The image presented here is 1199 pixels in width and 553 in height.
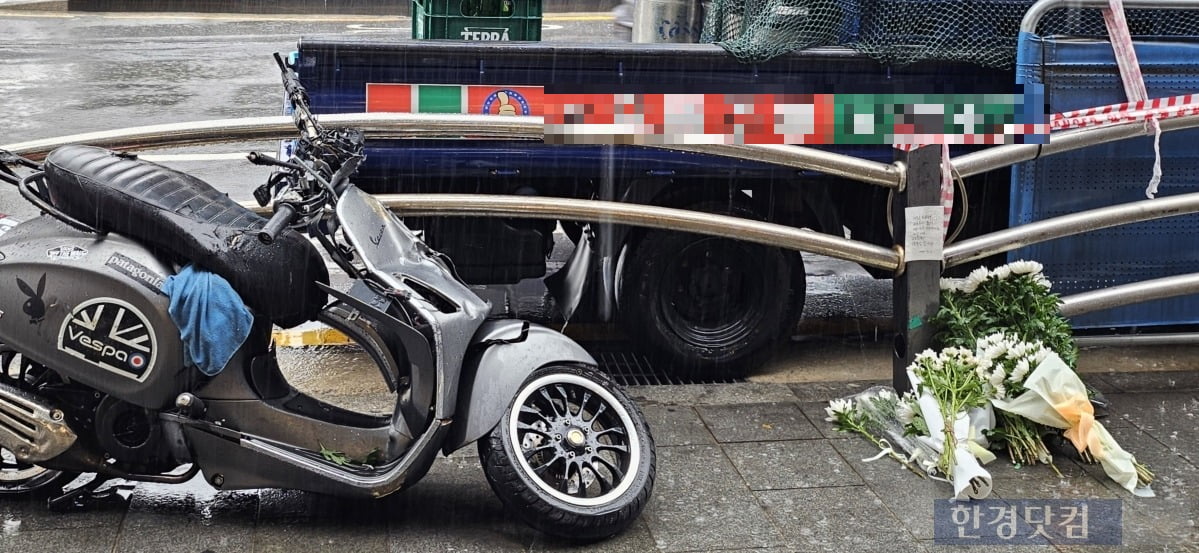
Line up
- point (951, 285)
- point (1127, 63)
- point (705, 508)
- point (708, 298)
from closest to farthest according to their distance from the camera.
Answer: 1. point (705, 508)
2. point (951, 285)
3. point (1127, 63)
4. point (708, 298)

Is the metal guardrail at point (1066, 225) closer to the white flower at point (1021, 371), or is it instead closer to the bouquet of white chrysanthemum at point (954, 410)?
the bouquet of white chrysanthemum at point (954, 410)

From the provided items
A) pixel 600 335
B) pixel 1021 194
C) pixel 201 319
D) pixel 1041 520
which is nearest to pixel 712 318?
pixel 600 335

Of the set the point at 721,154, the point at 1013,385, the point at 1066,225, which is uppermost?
the point at 721,154

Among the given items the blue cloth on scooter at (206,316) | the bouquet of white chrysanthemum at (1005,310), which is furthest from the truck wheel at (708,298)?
the blue cloth on scooter at (206,316)

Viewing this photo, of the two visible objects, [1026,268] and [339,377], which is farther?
[339,377]

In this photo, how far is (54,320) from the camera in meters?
3.97

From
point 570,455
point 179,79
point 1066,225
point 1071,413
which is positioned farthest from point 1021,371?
point 179,79

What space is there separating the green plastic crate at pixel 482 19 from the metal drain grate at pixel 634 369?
1.72 metres

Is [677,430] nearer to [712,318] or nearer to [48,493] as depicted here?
[712,318]

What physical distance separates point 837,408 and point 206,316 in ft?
8.69

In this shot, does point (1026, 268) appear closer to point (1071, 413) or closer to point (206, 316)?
point (1071, 413)

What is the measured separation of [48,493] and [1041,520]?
3.43m

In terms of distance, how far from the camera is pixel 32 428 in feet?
13.3

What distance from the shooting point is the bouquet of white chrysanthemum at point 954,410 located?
15.5 ft
